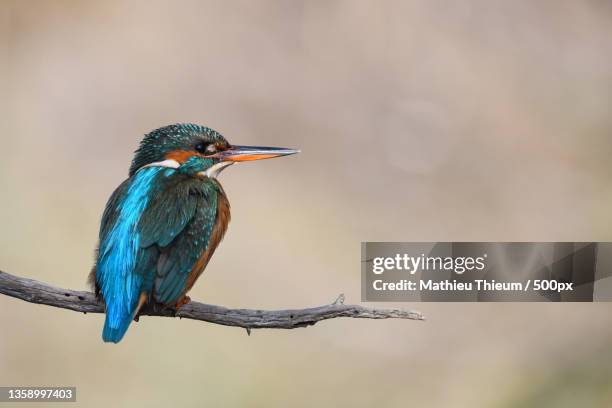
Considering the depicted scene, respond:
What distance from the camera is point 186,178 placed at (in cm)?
336

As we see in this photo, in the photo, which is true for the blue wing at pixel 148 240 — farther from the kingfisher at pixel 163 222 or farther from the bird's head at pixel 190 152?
the bird's head at pixel 190 152

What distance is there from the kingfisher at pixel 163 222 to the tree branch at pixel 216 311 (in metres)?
0.05

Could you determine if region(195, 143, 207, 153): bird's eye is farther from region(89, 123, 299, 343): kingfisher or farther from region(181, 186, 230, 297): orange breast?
region(181, 186, 230, 297): orange breast

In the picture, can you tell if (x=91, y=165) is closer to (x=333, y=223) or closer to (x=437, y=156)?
(x=333, y=223)

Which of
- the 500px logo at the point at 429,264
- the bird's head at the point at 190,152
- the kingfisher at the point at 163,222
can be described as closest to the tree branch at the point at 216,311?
the kingfisher at the point at 163,222

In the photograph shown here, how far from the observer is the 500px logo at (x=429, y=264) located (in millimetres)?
3955

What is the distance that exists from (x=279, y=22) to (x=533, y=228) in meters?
2.99

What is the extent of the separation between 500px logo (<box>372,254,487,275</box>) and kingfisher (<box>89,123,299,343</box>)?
85 cm

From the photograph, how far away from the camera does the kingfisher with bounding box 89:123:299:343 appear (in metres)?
3.01

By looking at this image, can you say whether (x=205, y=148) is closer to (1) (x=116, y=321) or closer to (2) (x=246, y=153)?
(2) (x=246, y=153)

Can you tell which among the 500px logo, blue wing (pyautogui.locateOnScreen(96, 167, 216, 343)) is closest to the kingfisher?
blue wing (pyautogui.locateOnScreen(96, 167, 216, 343))

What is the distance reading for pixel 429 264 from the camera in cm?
409

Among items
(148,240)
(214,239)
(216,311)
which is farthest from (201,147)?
(216,311)

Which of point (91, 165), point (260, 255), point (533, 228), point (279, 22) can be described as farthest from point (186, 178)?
point (279, 22)
